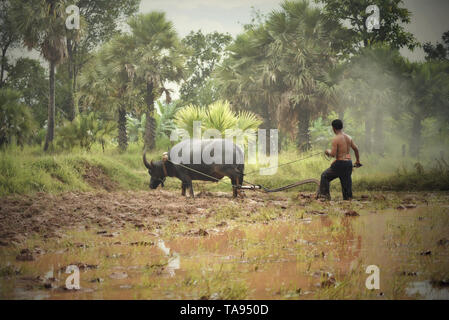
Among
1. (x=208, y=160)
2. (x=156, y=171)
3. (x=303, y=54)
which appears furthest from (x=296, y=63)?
(x=208, y=160)

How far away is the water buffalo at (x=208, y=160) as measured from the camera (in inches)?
472

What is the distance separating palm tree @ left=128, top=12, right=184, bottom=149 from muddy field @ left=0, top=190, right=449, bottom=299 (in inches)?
618

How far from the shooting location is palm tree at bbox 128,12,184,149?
25203 millimetres

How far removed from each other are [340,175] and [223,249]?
509 cm

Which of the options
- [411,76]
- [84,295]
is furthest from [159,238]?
[411,76]

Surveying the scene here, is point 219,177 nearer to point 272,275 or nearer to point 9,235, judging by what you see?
point 9,235

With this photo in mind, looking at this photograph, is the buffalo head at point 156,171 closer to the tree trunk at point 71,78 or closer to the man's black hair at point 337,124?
the man's black hair at point 337,124

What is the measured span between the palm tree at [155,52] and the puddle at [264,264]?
61.7ft

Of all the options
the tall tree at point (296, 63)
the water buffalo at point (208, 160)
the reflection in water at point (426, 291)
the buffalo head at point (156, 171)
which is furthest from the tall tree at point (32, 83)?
the reflection in water at point (426, 291)

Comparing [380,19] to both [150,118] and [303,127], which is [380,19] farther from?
[150,118]

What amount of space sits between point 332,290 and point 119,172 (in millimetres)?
13218

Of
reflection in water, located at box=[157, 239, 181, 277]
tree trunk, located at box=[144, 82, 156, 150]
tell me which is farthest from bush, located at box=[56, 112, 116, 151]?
reflection in water, located at box=[157, 239, 181, 277]

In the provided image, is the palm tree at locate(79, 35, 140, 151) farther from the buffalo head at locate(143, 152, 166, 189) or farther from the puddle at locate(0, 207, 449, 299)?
the puddle at locate(0, 207, 449, 299)

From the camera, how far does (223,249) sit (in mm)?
6078
